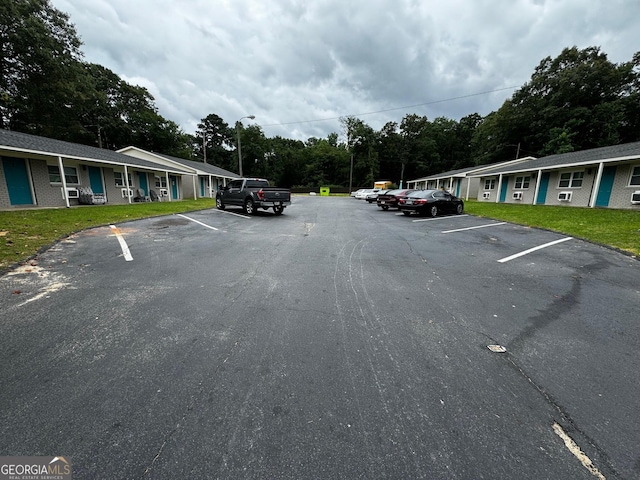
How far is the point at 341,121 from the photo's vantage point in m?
64.2

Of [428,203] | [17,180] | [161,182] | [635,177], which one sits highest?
[635,177]

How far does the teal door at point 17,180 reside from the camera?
486 inches

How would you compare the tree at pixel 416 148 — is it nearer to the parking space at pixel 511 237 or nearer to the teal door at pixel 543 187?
the teal door at pixel 543 187

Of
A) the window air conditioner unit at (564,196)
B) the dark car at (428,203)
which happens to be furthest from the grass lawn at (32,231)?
the window air conditioner unit at (564,196)

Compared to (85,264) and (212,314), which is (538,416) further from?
(85,264)

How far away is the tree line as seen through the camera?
21281 millimetres

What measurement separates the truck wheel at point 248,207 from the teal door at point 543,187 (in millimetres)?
20597

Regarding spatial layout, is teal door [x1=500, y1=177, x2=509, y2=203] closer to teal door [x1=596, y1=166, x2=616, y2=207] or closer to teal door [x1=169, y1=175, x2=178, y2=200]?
teal door [x1=596, y1=166, x2=616, y2=207]

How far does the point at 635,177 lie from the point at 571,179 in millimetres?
3404

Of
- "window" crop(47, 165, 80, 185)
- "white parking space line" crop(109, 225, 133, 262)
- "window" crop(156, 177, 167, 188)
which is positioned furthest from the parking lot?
"window" crop(156, 177, 167, 188)

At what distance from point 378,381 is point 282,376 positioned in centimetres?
78

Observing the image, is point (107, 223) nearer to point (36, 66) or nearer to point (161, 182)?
point (161, 182)

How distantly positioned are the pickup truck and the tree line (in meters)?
11.9

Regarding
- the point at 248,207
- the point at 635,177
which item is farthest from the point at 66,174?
the point at 635,177
